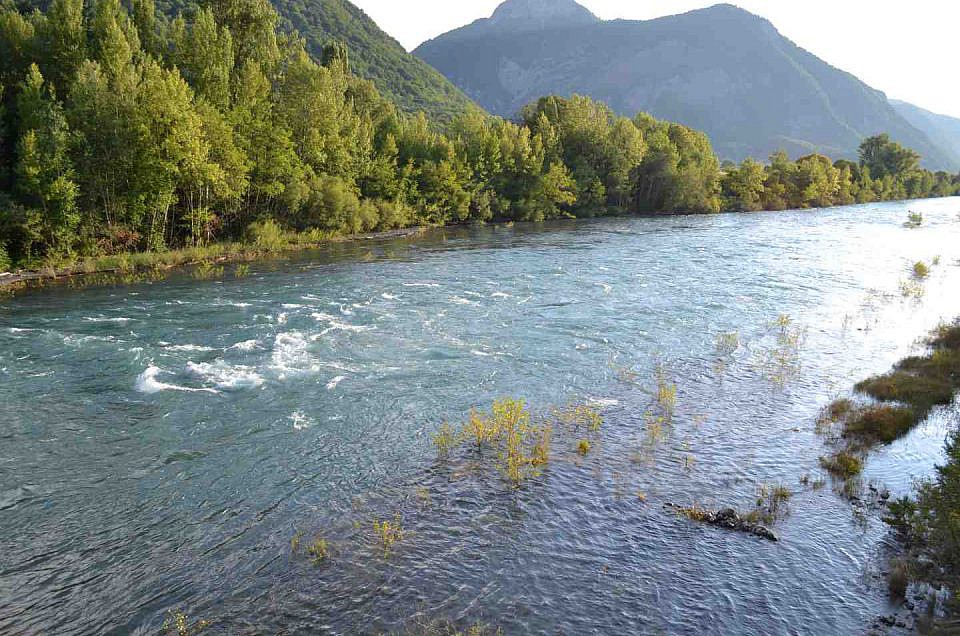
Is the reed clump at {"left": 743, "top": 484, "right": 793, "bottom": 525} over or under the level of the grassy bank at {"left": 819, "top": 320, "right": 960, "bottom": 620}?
under

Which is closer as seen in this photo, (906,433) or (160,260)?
(906,433)

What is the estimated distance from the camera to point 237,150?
45.1 meters

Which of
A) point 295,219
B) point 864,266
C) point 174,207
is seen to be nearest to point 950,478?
point 864,266

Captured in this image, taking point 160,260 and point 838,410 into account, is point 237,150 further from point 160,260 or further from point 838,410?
point 838,410

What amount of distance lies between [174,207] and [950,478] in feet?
151

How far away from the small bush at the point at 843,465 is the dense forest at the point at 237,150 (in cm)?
3862

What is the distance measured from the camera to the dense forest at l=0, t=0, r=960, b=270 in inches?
1417

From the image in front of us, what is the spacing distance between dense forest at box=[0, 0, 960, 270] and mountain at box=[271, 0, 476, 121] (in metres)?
71.4

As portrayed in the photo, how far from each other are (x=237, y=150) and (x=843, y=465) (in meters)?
44.1

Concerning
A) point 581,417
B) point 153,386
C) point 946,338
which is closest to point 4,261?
point 153,386

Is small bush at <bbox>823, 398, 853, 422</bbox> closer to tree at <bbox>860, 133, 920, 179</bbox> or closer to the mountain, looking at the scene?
tree at <bbox>860, 133, 920, 179</bbox>

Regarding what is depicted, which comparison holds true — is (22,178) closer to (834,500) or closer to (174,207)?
(174,207)

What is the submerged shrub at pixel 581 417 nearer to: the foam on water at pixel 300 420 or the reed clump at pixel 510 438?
the reed clump at pixel 510 438

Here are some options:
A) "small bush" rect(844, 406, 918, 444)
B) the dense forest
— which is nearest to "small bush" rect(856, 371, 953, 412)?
"small bush" rect(844, 406, 918, 444)
